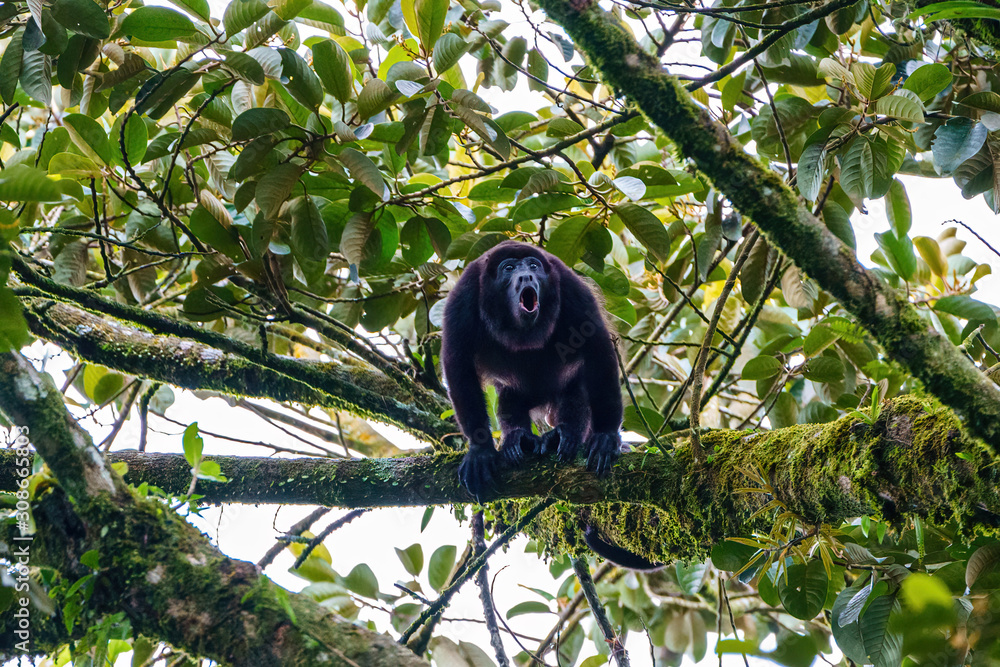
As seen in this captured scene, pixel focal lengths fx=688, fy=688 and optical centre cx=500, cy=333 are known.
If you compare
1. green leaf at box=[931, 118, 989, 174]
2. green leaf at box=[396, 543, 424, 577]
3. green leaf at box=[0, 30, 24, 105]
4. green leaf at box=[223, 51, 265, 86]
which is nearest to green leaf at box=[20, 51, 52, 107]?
green leaf at box=[0, 30, 24, 105]

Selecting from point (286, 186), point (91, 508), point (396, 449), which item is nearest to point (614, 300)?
point (286, 186)

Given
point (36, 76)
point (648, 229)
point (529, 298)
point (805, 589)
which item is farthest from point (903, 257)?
point (36, 76)

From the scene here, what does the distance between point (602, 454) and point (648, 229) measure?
94 centimetres

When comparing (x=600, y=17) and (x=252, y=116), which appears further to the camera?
(x=252, y=116)

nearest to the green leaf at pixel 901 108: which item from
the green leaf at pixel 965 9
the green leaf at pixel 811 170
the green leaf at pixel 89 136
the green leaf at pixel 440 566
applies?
the green leaf at pixel 811 170

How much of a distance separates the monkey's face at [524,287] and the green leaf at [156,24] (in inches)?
72.0

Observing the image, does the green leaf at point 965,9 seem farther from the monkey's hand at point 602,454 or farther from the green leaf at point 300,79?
the green leaf at point 300,79

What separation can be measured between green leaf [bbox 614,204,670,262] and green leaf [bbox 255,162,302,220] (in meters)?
1.32

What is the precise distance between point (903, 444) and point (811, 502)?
1.10 feet

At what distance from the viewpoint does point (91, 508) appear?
1848 mm

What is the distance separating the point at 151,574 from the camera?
69.1 inches

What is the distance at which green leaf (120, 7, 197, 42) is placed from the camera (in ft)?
8.33

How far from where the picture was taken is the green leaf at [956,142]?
2436 millimetres

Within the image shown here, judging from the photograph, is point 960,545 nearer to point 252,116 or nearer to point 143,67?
point 252,116
